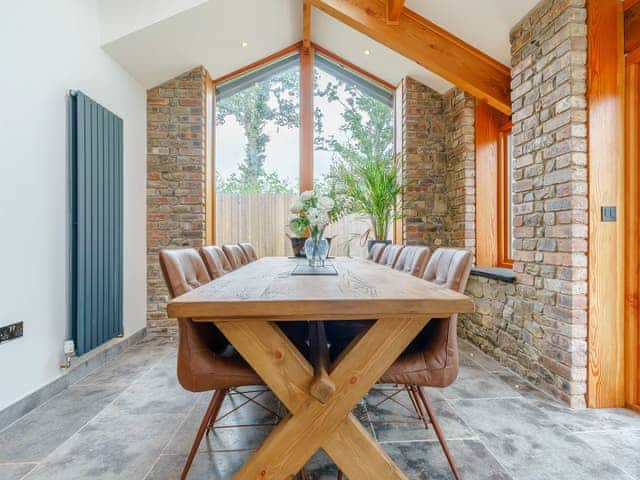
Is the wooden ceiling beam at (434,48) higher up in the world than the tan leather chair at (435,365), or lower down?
higher up

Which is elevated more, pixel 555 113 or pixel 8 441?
pixel 555 113

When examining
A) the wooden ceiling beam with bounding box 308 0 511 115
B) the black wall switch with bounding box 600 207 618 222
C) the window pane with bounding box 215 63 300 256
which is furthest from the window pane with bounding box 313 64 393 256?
the black wall switch with bounding box 600 207 618 222

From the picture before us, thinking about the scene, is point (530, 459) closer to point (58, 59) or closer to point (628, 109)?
point (628, 109)

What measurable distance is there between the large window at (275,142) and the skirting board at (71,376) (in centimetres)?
160

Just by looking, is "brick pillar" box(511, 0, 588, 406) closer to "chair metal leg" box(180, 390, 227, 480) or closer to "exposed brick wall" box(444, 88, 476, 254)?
"exposed brick wall" box(444, 88, 476, 254)

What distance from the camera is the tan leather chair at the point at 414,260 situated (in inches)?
86.6

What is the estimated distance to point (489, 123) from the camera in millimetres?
3588

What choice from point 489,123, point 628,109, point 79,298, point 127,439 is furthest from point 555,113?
point 79,298

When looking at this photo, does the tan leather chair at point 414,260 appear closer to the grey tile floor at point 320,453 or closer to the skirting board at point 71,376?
the grey tile floor at point 320,453

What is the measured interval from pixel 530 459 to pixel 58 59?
347 centimetres

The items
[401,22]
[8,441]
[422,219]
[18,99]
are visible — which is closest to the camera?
[8,441]

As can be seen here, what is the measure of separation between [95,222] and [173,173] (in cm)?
125

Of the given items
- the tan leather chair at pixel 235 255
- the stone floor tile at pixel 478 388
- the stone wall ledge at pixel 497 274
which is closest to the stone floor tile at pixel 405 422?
the stone floor tile at pixel 478 388

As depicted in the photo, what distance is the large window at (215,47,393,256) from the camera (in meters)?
4.35
